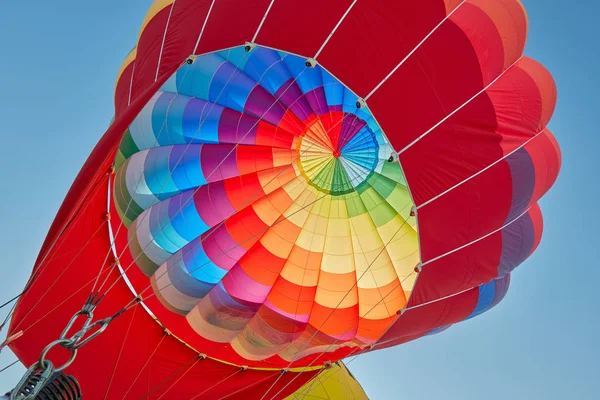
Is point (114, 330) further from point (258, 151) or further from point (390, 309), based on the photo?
point (390, 309)

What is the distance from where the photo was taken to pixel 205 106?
7059 mm

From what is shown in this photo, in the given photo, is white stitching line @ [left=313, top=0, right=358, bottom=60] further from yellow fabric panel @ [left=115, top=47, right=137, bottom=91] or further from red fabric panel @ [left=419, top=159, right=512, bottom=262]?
yellow fabric panel @ [left=115, top=47, right=137, bottom=91]

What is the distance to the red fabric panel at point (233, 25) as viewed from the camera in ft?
17.7

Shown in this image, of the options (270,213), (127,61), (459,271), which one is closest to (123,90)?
(127,61)

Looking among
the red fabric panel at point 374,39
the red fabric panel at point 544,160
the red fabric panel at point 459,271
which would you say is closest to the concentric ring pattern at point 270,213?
the red fabric panel at point 459,271

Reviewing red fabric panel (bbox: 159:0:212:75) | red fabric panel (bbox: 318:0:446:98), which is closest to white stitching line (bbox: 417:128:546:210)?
red fabric panel (bbox: 318:0:446:98)

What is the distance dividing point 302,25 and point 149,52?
1.50 meters

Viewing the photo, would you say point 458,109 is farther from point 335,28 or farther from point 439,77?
point 335,28

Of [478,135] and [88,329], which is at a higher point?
[478,135]

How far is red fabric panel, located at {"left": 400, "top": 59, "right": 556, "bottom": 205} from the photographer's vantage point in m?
5.44

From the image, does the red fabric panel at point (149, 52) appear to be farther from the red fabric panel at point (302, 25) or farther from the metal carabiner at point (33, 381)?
the metal carabiner at point (33, 381)

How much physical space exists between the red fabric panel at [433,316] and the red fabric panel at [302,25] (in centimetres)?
244

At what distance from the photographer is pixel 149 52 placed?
20.1 feet

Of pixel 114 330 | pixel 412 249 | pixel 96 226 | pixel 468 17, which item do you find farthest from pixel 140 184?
pixel 468 17
